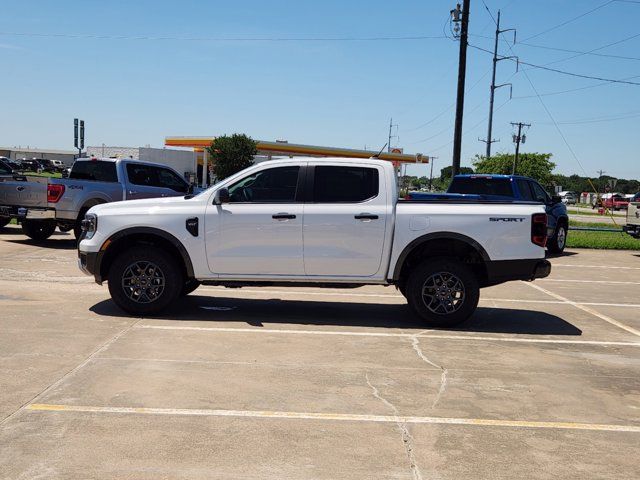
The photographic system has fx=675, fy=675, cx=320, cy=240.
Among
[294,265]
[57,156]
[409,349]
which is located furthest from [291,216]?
[57,156]

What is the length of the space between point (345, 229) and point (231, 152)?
55221 mm

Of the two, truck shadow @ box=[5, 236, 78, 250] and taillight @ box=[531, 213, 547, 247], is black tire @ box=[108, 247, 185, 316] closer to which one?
taillight @ box=[531, 213, 547, 247]

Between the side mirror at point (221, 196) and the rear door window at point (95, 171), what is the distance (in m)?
8.10

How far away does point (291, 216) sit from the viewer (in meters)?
8.11

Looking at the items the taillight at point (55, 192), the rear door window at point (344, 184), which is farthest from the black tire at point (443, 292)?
the taillight at point (55, 192)

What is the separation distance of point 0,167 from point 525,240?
52.8 ft

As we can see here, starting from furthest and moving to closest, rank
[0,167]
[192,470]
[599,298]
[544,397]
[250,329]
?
1. [0,167]
2. [599,298]
3. [250,329]
4. [544,397]
5. [192,470]

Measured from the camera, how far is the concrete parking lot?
4234 millimetres

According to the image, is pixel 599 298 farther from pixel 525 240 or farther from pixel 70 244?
pixel 70 244

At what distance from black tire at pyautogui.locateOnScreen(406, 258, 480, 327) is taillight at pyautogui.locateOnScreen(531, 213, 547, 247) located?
0.86 metres

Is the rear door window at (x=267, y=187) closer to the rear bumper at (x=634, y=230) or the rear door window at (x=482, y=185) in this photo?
the rear door window at (x=482, y=185)

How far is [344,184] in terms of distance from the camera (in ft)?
27.2

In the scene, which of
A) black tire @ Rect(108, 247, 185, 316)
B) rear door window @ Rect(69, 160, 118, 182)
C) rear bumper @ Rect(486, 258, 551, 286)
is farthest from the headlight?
rear door window @ Rect(69, 160, 118, 182)

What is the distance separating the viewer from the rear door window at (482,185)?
17.3 m
